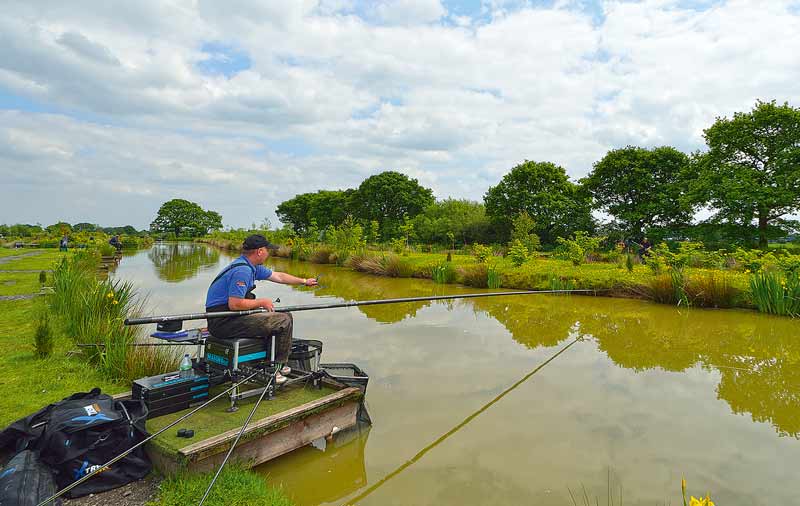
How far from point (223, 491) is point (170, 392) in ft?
3.67

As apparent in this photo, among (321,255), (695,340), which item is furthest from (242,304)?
(321,255)

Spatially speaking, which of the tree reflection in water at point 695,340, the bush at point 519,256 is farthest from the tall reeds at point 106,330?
the bush at point 519,256

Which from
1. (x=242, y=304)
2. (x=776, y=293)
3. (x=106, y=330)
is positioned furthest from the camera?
(x=776, y=293)

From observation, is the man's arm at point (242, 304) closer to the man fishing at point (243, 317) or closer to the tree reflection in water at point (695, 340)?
the man fishing at point (243, 317)

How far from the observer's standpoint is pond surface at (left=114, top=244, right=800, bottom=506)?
3420 mm

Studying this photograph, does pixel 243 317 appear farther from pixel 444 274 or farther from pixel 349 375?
pixel 444 274

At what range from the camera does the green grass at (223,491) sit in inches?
112

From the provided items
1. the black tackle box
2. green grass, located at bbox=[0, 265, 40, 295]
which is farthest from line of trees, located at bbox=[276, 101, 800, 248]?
the black tackle box

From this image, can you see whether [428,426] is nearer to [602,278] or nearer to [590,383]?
[590,383]

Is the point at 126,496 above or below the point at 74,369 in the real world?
below

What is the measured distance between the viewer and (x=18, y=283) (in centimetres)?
1158

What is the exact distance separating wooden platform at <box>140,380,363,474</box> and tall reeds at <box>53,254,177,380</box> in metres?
1.53

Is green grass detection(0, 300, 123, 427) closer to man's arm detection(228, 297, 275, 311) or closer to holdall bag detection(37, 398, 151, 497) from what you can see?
holdall bag detection(37, 398, 151, 497)

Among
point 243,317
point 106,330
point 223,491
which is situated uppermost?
point 243,317
